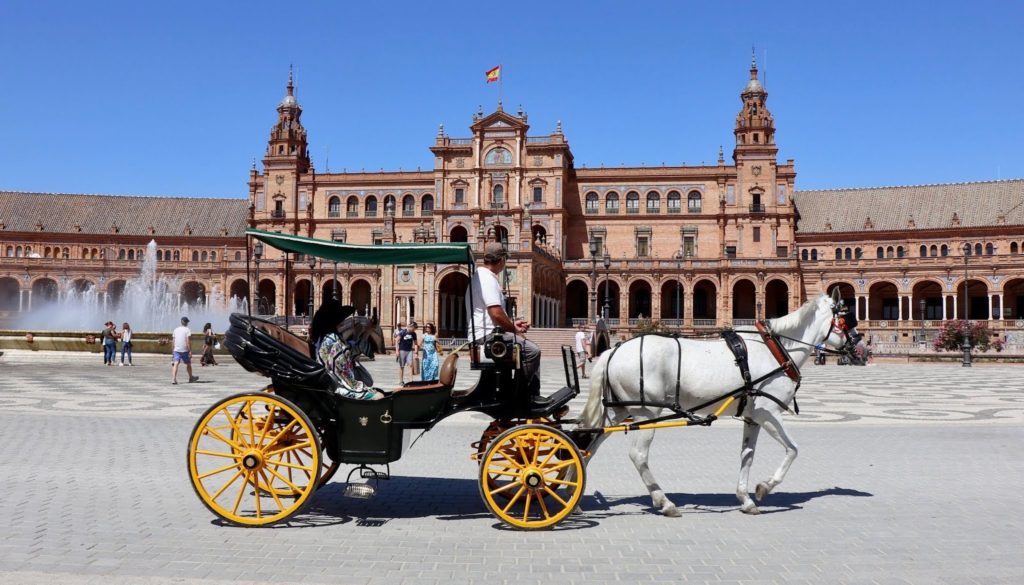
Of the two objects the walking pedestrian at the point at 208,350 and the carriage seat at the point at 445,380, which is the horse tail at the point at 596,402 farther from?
the walking pedestrian at the point at 208,350

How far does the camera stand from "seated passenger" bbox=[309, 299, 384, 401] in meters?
6.88

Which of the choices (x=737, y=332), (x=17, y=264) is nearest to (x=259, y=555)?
(x=737, y=332)

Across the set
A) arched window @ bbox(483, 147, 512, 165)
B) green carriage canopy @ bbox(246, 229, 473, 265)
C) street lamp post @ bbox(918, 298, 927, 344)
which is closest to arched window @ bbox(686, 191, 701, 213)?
arched window @ bbox(483, 147, 512, 165)

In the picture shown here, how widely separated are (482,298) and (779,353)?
2822mm

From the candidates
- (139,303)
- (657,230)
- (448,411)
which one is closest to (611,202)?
(657,230)

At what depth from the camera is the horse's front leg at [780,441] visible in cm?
703

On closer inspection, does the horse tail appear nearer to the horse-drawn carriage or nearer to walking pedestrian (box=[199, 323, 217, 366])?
the horse-drawn carriage

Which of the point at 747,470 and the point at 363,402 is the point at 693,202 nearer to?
the point at 747,470

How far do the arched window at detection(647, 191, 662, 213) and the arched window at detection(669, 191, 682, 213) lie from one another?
99cm

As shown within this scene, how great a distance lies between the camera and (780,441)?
702 cm

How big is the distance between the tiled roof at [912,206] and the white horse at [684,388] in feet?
239

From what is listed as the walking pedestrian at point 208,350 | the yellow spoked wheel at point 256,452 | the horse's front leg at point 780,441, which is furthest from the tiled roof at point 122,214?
the horse's front leg at point 780,441

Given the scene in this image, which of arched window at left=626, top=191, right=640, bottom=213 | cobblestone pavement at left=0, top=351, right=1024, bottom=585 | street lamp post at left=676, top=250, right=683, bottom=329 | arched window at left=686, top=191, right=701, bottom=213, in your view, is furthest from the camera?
arched window at left=626, top=191, right=640, bottom=213

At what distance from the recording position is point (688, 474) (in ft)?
29.3
